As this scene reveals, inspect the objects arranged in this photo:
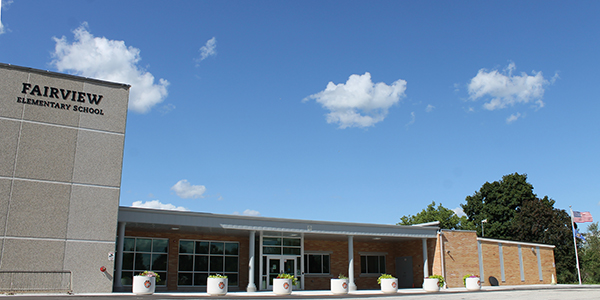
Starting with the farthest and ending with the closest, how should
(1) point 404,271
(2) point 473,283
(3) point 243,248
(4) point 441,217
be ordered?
(4) point 441,217
(1) point 404,271
(3) point 243,248
(2) point 473,283

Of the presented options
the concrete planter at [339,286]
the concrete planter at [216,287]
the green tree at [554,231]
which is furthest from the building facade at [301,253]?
the green tree at [554,231]

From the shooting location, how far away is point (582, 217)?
37.1 meters

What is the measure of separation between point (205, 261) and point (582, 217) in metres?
29.7

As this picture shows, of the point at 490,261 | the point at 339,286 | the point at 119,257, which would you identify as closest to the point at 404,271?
the point at 490,261

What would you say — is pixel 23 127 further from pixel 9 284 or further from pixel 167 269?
pixel 167 269

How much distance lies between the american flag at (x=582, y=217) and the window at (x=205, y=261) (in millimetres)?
27275

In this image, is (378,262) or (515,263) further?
(378,262)

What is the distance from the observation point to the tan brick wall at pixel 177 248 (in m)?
26.3

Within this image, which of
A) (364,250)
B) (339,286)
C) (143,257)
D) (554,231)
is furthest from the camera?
(554,231)

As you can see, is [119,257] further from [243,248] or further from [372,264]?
[372,264]

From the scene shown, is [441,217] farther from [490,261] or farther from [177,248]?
[177,248]

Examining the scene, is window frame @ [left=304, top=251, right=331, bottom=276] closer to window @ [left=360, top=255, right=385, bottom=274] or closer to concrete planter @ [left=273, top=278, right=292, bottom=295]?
window @ [left=360, top=255, right=385, bottom=274]

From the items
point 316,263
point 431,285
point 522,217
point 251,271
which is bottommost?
point 431,285

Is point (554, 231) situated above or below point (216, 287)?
above
